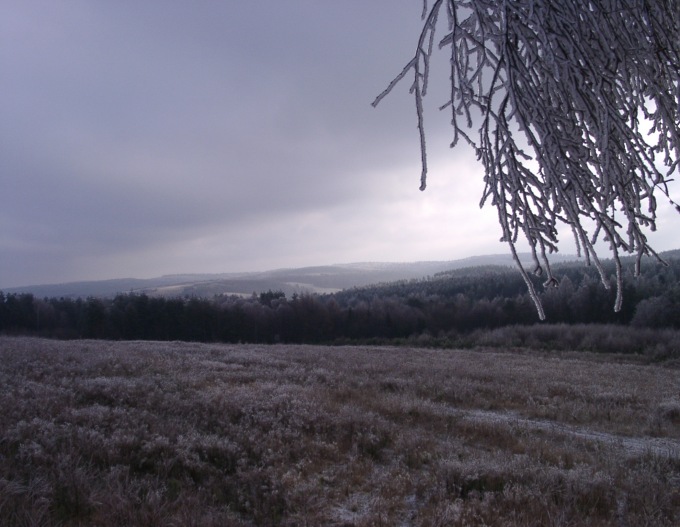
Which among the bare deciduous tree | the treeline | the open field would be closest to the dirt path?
the open field

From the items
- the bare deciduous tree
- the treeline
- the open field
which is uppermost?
the bare deciduous tree

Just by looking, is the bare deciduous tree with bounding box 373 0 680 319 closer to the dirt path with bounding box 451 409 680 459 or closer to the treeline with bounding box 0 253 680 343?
the dirt path with bounding box 451 409 680 459

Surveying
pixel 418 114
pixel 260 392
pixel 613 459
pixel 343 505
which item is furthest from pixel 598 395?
pixel 418 114

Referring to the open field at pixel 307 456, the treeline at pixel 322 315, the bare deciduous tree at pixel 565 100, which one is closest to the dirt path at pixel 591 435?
the open field at pixel 307 456

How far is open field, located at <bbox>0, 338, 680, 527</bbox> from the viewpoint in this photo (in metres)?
4.84

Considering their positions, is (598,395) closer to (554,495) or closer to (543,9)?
(554,495)

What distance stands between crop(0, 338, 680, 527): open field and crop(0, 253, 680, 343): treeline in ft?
124

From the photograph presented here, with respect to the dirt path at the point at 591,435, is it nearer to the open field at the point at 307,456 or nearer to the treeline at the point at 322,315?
the open field at the point at 307,456

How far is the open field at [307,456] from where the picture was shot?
4840 mm

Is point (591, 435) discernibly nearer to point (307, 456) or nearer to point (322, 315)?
point (307, 456)

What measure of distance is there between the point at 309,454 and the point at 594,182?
5856 mm

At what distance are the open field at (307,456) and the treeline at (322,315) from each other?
1485 inches

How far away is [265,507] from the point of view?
16.7 ft

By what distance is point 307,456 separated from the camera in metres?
6.80
